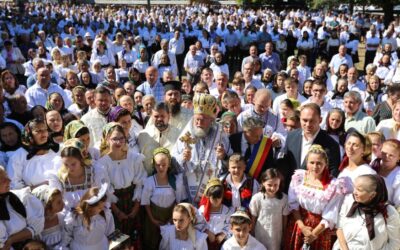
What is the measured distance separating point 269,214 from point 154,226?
1.23 m

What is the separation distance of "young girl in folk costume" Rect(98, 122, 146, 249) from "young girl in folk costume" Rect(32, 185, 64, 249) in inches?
25.8

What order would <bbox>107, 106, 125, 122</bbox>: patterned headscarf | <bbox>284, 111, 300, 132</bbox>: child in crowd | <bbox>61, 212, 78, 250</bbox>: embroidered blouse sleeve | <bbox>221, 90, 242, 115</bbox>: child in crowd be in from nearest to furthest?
<bbox>61, 212, 78, 250</bbox>: embroidered blouse sleeve → <bbox>107, 106, 125, 122</bbox>: patterned headscarf → <bbox>284, 111, 300, 132</bbox>: child in crowd → <bbox>221, 90, 242, 115</bbox>: child in crowd

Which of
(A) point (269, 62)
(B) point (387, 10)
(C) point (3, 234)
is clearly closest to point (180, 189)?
(C) point (3, 234)

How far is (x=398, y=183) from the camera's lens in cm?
425

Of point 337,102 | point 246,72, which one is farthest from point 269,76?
point 337,102

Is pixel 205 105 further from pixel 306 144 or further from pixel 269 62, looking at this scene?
pixel 269 62

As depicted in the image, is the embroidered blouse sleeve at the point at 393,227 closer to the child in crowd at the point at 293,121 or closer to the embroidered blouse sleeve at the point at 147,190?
the child in crowd at the point at 293,121

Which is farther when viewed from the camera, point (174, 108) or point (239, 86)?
point (239, 86)

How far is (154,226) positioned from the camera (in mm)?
4734

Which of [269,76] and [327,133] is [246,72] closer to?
[269,76]

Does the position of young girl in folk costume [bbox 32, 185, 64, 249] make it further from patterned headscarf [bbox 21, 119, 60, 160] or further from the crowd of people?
patterned headscarf [bbox 21, 119, 60, 160]

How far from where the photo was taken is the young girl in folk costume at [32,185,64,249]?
12.3ft

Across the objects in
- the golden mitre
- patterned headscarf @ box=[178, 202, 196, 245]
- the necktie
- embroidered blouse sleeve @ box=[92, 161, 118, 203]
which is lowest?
patterned headscarf @ box=[178, 202, 196, 245]

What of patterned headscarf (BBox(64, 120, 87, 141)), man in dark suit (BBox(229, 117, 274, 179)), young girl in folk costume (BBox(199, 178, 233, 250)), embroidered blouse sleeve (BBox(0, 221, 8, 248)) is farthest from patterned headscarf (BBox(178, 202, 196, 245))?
embroidered blouse sleeve (BBox(0, 221, 8, 248))
